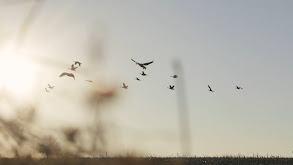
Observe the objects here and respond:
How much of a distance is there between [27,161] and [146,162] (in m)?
1.07

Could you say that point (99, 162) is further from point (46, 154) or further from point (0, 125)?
point (0, 125)

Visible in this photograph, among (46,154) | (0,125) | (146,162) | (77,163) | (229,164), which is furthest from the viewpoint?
(229,164)

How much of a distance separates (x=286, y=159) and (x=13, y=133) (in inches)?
1268

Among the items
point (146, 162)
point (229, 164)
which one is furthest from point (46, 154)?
point (229, 164)

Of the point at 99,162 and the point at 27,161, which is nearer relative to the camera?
the point at 99,162

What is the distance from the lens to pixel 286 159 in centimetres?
3372

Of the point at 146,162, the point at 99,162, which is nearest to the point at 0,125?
the point at 99,162

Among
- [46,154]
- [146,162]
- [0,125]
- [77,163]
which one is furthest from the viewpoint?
[146,162]

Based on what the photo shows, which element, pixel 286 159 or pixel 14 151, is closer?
pixel 14 151

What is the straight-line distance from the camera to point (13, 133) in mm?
3385

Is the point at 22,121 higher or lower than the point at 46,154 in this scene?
higher

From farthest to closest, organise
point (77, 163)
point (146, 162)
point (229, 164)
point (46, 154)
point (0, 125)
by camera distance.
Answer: point (229, 164)
point (146, 162)
point (77, 163)
point (0, 125)
point (46, 154)

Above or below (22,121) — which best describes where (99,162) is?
below

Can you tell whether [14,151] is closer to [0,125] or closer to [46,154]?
[0,125]
